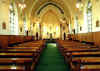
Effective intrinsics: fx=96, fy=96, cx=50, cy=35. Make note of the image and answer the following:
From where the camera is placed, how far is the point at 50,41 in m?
24.5

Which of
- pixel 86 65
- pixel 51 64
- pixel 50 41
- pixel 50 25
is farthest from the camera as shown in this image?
pixel 50 25

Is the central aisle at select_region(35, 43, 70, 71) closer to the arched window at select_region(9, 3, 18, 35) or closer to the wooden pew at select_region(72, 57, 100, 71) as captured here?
the wooden pew at select_region(72, 57, 100, 71)

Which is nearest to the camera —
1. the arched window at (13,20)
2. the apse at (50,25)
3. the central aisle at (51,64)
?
the central aisle at (51,64)

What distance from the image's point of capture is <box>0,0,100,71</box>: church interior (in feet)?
9.92

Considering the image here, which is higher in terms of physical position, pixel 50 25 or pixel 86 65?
pixel 50 25

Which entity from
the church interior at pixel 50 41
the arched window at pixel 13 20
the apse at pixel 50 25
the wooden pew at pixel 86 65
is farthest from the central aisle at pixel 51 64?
the apse at pixel 50 25

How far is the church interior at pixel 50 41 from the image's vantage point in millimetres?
3023

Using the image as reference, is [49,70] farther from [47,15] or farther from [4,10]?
[47,15]

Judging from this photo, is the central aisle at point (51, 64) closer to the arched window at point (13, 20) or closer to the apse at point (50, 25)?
the arched window at point (13, 20)

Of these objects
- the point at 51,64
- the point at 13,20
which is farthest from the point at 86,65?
the point at 13,20

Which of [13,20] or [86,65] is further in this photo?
[13,20]

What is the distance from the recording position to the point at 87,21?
37.3ft

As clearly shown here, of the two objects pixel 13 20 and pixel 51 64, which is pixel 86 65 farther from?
pixel 13 20

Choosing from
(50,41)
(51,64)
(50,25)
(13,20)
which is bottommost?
(51,64)
